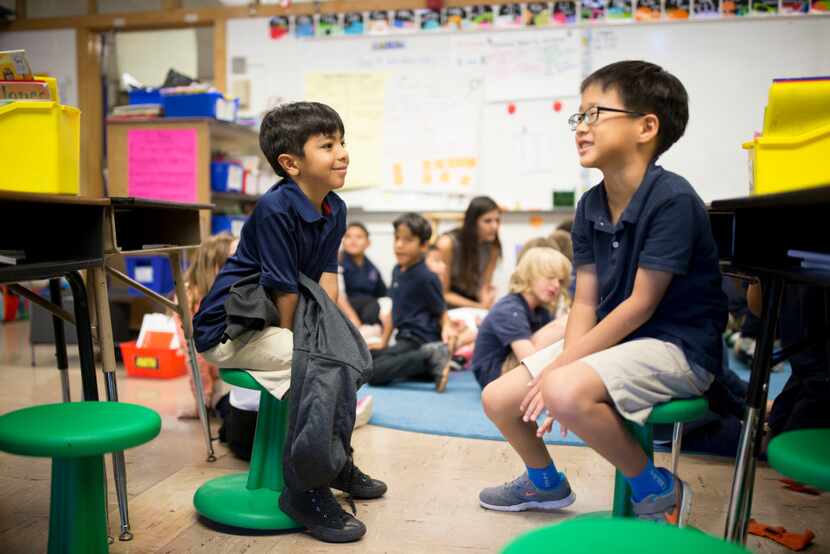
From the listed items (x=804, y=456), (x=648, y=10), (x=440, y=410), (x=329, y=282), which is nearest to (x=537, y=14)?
(x=648, y=10)

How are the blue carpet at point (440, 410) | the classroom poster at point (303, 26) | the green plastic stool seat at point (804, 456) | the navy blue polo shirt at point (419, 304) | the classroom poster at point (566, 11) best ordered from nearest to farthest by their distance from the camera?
the green plastic stool seat at point (804, 456)
the blue carpet at point (440, 410)
the navy blue polo shirt at point (419, 304)
the classroom poster at point (566, 11)
the classroom poster at point (303, 26)

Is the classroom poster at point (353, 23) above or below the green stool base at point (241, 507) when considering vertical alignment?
above

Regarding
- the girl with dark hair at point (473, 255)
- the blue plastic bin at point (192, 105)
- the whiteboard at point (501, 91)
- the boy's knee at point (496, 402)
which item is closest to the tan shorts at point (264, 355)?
the boy's knee at point (496, 402)

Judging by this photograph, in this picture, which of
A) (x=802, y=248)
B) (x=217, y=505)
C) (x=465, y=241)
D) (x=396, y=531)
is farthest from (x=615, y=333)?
(x=465, y=241)

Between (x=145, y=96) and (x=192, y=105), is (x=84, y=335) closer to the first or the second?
(x=192, y=105)

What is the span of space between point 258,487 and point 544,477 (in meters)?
0.69

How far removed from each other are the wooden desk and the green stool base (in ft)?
3.13

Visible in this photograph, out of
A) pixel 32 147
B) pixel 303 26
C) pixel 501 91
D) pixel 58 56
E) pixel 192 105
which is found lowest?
pixel 32 147

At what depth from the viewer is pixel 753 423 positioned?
4.10ft

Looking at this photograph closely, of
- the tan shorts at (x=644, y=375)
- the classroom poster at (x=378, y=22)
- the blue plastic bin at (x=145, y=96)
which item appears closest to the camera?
the tan shorts at (x=644, y=375)

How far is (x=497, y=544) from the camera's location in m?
1.58

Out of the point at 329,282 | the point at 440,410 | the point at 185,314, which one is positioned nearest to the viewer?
the point at 329,282

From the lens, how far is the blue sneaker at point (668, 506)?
4.47 feet

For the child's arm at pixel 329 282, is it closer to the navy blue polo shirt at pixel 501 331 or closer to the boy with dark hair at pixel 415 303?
the navy blue polo shirt at pixel 501 331
